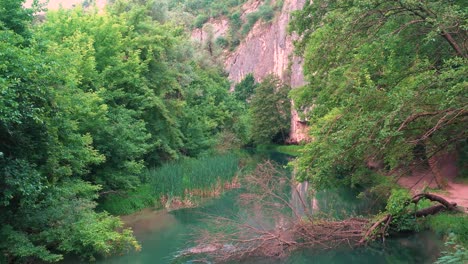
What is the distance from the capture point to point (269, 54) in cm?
5947

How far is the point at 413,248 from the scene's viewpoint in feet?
37.4

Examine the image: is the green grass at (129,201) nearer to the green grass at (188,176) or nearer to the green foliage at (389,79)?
the green grass at (188,176)

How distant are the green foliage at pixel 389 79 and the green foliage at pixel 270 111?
1383 inches

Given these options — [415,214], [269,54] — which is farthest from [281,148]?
[415,214]

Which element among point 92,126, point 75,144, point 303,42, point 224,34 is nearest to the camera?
point 75,144

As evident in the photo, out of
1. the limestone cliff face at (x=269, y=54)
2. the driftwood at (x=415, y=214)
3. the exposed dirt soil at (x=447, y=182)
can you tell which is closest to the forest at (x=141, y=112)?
the driftwood at (x=415, y=214)

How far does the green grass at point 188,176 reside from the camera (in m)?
18.5

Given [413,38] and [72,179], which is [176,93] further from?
[413,38]

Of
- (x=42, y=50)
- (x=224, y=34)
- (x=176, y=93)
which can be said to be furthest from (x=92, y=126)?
(x=224, y=34)

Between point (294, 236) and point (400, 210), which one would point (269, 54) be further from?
point (294, 236)

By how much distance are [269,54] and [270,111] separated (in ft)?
46.7

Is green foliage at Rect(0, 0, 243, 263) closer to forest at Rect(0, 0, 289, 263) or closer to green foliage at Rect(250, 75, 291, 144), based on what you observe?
forest at Rect(0, 0, 289, 263)

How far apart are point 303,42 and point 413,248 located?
260 inches

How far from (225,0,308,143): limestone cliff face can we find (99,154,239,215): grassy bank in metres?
23.9
